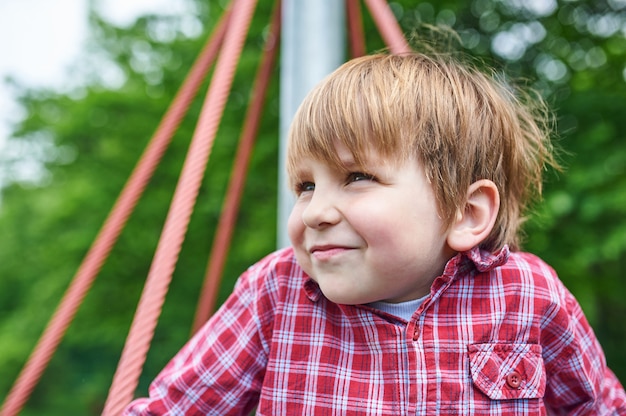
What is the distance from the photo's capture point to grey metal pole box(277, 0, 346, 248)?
1.37 m

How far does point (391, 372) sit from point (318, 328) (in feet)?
0.39

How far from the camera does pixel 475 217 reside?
0.87 m

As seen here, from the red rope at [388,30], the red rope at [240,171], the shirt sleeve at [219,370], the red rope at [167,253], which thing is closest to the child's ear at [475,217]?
the shirt sleeve at [219,370]

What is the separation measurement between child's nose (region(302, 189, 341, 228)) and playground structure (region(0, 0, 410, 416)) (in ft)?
0.88

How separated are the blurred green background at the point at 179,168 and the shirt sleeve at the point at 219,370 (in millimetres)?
1605

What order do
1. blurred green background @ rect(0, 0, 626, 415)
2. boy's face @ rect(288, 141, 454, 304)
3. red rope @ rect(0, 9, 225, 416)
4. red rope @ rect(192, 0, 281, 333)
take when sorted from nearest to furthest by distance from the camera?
boy's face @ rect(288, 141, 454, 304), red rope @ rect(0, 9, 225, 416), red rope @ rect(192, 0, 281, 333), blurred green background @ rect(0, 0, 626, 415)

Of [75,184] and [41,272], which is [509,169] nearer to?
[75,184]

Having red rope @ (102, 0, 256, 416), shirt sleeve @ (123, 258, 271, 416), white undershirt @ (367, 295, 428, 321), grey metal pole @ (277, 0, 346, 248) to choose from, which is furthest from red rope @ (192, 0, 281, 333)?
white undershirt @ (367, 295, 428, 321)

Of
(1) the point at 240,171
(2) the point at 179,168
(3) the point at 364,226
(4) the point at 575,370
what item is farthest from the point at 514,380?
(2) the point at 179,168

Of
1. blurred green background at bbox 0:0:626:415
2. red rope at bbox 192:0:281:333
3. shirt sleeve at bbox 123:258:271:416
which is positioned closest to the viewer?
shirt sleeve at bbox 123:258:271:416

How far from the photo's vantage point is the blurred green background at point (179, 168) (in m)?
2.53

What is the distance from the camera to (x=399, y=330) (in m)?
0.85

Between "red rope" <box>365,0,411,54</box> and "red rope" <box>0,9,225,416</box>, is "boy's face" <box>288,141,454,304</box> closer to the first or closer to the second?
"red rope" <box>365,0,411,54</box>

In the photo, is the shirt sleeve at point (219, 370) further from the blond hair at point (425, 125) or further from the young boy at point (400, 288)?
the blond hair at point (425, 125)
